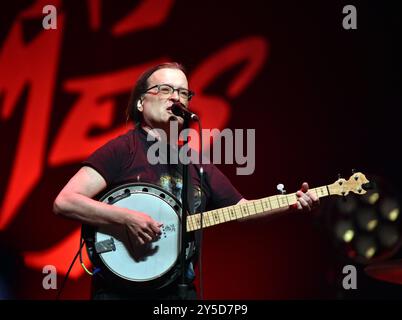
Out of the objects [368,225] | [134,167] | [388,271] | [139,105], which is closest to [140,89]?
[139,105]

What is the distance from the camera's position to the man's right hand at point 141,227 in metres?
2.46

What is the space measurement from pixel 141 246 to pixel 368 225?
1.69m

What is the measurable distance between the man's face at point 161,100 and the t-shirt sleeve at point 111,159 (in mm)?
229

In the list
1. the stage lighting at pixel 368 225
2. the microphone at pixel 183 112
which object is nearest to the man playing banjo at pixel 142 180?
the microphone at pixel 183 112

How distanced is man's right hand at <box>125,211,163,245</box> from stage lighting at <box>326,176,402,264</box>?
1.53 metres

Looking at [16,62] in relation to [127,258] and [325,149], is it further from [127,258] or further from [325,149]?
[325,149]

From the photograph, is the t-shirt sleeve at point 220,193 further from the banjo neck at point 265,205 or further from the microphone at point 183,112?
the microphone at point 183,112

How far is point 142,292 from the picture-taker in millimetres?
2424

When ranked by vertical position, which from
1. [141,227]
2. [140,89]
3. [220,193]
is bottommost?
[141,227]

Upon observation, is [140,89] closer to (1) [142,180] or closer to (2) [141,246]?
(1) [142,180]

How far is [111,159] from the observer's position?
2.51m
